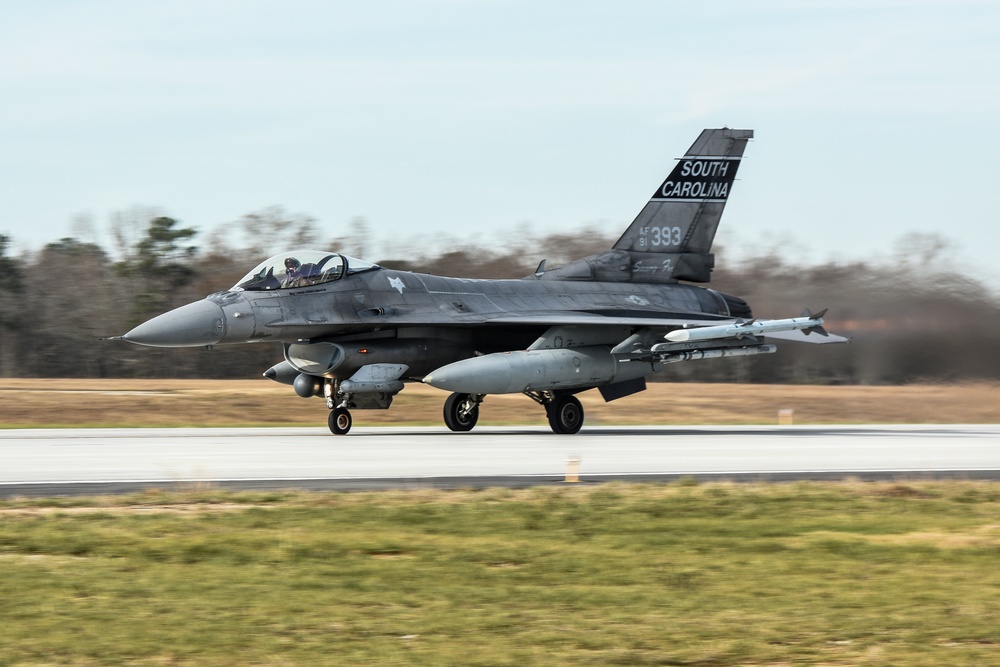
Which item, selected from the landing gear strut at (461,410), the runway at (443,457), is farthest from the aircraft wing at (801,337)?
the landing gear strut at (461,410)

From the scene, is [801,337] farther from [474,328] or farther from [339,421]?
[339,421]

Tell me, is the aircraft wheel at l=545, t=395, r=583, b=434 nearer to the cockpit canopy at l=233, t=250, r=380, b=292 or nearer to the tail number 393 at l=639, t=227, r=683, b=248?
the cockpit canopy at l=233, t=250, r=380, b=292

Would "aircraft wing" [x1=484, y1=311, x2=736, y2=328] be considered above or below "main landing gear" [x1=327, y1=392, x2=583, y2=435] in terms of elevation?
above

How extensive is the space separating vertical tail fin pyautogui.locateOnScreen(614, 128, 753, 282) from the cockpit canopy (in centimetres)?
695

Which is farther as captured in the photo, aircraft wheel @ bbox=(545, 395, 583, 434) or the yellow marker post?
aircraft wheel @ bbox=(545, 395, 583, 434)

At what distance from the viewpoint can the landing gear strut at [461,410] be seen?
22.5m

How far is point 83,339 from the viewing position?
52469mm

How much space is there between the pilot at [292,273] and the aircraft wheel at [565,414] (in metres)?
5.38

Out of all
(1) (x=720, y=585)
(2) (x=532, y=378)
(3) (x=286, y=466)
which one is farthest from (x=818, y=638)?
(2) (x=532, y=378)

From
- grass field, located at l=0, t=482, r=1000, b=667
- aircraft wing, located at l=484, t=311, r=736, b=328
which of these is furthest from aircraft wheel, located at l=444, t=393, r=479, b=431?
grass field, located at l=0, t=482, r=1000, b=667

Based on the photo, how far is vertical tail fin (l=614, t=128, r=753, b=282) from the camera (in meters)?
25.9

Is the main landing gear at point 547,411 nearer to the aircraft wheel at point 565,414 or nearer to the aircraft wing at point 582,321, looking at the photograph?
the aircraft wheel at point 565,414

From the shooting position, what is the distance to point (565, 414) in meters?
22.8

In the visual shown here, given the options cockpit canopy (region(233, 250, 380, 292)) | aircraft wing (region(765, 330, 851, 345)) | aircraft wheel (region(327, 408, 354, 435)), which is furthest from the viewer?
aircraft wing (region(765, 330, 851, 345))
